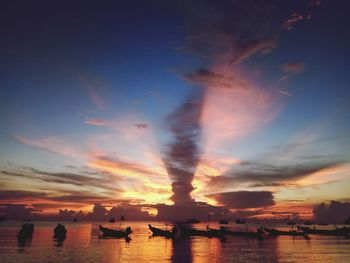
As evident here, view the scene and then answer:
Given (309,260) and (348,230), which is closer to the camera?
(309,260)

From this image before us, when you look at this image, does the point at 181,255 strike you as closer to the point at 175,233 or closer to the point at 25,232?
the point at 175,233

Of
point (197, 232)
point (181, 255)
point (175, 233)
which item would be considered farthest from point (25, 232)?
point (197, 232)

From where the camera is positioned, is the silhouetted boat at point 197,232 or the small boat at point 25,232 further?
the silhouetted boat at point 197,232

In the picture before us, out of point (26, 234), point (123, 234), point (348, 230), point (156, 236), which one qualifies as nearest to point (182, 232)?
point (156, 236)

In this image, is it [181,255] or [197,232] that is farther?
[197,232]

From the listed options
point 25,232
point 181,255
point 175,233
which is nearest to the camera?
point 181,255

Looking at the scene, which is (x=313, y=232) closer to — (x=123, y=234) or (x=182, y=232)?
(x=182, y=232)

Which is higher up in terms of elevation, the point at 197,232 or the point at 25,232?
the point at 197,232

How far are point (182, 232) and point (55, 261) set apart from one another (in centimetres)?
8174

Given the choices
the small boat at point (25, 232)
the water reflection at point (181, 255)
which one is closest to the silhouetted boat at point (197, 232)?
the water reflection at point (181, 255)

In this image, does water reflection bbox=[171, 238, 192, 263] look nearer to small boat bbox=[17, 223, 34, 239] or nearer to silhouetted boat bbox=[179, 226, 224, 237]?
silhouetted boat bbox=[179, 226, 224, 237]

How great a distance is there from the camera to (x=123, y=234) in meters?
114

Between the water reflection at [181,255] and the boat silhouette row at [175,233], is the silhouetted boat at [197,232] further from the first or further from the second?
the water reflection at [181,255]

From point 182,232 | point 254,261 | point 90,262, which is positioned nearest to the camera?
point 90,262
